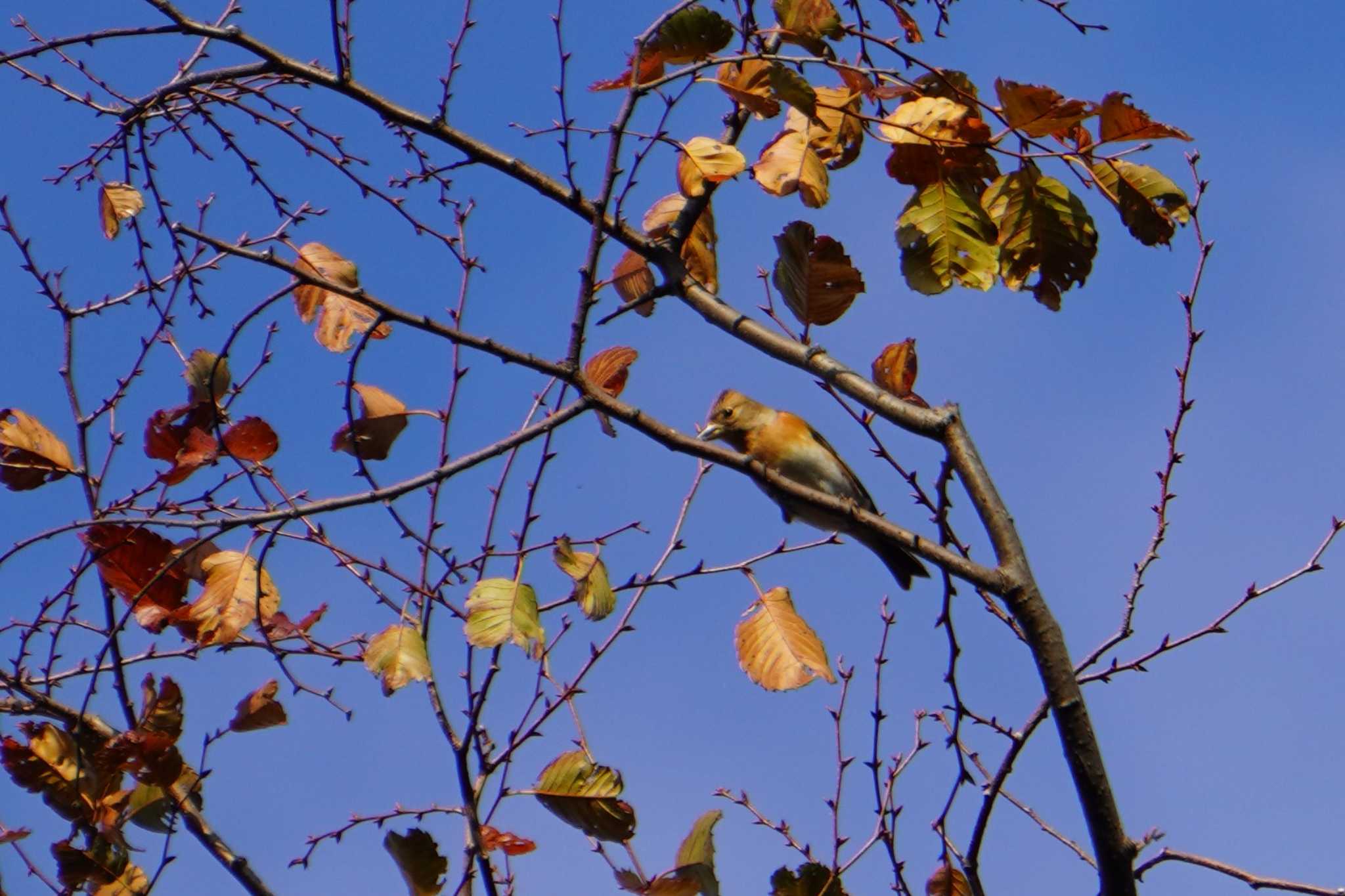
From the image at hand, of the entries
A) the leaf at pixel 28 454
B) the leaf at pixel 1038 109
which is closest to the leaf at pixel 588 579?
the leaf at pixel 1038 109

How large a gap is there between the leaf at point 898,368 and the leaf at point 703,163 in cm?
46

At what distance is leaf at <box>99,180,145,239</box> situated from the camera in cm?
303

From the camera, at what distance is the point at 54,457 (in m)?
2.89

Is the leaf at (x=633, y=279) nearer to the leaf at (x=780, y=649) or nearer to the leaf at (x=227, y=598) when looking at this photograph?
the leaf at (x=780, y=649)

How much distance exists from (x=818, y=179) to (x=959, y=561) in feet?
2.43

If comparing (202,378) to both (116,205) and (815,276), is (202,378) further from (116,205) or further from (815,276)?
(815,276)

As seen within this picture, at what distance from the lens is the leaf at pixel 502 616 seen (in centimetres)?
221

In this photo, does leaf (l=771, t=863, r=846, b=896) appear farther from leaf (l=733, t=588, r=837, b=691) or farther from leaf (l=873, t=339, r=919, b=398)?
leaf (l=873, t=339, r=919, b=398)

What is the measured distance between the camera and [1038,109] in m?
2.24

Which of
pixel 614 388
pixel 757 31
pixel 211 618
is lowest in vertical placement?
pixel 211 618

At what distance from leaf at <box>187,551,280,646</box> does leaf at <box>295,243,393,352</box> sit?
47 cm

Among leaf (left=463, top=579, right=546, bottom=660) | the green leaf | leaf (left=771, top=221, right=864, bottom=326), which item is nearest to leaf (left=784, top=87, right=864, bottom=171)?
leaf (left=771, top=221, right=864, bottom=326)

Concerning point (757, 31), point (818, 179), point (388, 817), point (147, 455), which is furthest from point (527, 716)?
point (757, 31)

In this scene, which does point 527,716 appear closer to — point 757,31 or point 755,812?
point 755,812
